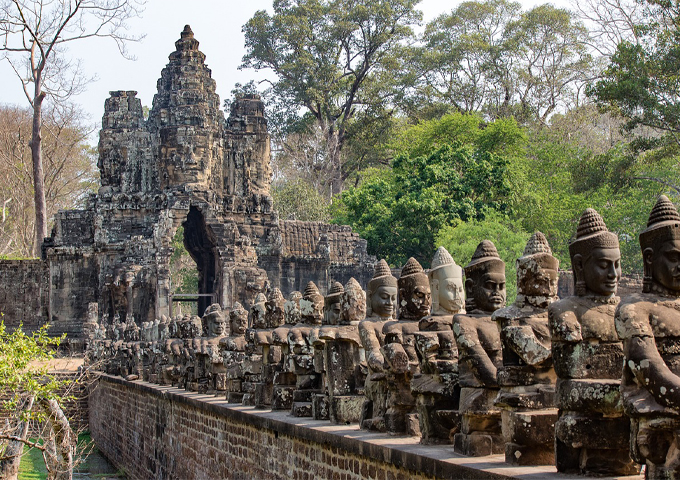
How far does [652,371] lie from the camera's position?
4.58 meters

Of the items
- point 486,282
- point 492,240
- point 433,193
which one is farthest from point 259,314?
point 433,193

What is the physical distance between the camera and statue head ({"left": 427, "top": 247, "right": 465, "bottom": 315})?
7832mm

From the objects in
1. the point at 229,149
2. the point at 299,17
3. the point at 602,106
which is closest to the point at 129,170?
the point at 229,149

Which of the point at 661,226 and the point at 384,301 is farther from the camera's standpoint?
the point at 384,301

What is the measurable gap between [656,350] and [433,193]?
27218 millimetres

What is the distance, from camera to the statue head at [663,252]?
193 inches

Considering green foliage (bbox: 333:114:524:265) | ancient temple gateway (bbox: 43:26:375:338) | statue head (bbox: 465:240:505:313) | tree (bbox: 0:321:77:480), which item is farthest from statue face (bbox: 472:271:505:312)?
ancient temple gateway (bbox: 43:26:375:338)

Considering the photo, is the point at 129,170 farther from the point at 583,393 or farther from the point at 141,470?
the point at 583,393

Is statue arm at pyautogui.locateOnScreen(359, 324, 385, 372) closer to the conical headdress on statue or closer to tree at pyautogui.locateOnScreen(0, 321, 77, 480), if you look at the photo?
the conical headdress on statue

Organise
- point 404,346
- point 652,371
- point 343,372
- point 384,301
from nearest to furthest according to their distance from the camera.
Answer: point 652,371 → point 404,346 → point 384,301 → point 343,372

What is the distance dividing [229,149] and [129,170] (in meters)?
3.43

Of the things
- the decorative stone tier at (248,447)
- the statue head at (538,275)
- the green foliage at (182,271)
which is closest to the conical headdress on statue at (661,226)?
the statue head at (538,275)

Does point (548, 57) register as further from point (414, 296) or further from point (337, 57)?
point (414, 296)

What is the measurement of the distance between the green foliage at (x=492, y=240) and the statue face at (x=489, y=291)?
685 inches
